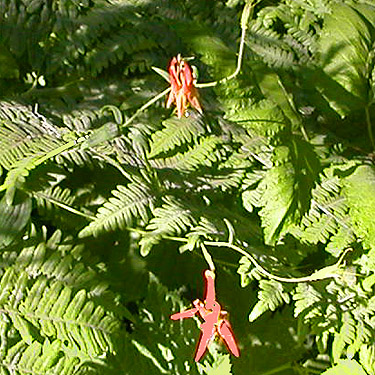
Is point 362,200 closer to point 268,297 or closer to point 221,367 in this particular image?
point 268,297

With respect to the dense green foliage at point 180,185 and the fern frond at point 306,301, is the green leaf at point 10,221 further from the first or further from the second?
the fern frond at point 306,301

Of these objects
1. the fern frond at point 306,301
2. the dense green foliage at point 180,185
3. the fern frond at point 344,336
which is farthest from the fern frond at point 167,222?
the fern frond at point 344,336

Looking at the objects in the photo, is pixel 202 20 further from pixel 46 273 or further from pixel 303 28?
pixel 46 273

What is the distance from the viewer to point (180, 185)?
1.38 metres

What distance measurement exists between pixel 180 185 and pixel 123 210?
6.3 inches

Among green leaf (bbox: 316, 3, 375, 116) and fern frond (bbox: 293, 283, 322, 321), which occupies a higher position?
green leaf (bbox: 316, 3, 375, 116)

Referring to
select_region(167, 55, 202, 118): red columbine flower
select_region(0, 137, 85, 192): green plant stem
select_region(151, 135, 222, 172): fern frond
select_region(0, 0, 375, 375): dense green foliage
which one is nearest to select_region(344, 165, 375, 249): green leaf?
select_region(0, 0, 375, 375): dense green foliage

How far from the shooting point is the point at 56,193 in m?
1.35

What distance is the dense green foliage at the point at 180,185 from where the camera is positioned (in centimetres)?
123

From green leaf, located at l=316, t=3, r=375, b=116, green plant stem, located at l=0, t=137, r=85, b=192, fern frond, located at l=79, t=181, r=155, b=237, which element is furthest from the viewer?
green leaf, located at l=316, t=3, r=375, b=116

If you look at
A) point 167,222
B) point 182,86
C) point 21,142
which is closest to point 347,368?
point 167,222

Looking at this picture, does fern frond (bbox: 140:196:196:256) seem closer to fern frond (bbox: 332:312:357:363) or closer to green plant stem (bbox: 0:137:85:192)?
green plant stem (bbox: 0:137:85:192)

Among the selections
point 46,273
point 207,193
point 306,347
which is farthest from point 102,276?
point 306,347

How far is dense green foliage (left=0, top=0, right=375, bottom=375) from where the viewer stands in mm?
1230
